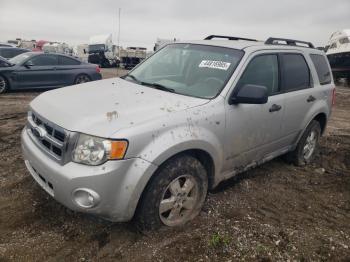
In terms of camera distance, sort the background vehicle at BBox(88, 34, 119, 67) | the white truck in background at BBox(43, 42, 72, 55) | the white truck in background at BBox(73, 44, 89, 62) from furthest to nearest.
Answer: the white truck in background at BBox(73, 44, 89, 62), the white truck in background at BBox(43, 42, 72, 55), the background vehicle at BBox(88, 34, 119, 67)

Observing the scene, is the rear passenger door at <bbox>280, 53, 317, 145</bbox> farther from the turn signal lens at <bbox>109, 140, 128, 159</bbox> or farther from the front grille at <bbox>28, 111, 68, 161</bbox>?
the front grille at <bbox>28, 111, 68, 161</bbox>

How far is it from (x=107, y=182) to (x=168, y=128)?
0.68 metres

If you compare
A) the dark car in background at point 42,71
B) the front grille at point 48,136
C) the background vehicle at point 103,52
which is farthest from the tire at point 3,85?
the background vehicle at point 103,52

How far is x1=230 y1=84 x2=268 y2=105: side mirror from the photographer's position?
11.2 ft

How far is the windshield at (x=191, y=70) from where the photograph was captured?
3.68 meters

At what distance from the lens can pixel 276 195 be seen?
4402mm

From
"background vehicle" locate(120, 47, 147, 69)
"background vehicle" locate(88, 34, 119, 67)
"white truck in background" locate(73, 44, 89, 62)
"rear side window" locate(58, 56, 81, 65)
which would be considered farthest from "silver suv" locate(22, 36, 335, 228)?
"white truck in background" locate(73, 44, 89, 62)

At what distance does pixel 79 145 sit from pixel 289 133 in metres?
2.96

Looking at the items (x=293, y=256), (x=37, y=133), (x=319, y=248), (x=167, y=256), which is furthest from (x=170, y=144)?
(x=319, y=248)

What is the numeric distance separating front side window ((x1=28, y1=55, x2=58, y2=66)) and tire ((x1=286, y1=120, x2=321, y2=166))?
890cm

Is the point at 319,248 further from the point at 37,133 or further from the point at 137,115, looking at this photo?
the point at 37,133

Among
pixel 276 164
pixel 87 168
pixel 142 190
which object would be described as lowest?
pixel 276 164

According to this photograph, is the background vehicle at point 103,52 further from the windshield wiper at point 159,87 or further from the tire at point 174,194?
the tire at point 174,194

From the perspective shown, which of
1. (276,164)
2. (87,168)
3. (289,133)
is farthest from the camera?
(276,164)
